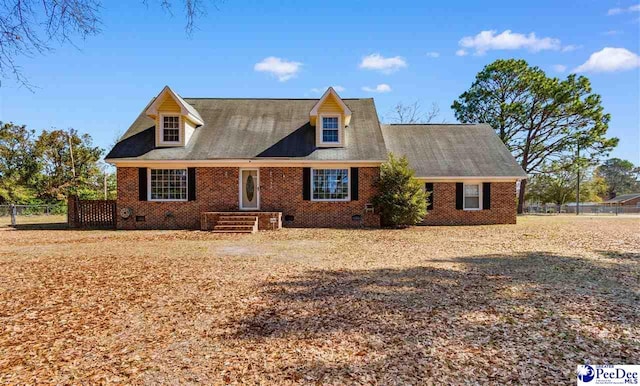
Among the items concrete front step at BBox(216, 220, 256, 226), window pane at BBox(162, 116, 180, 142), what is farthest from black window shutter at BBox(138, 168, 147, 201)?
concrete front step at BBox(216, 220, 256, 226)

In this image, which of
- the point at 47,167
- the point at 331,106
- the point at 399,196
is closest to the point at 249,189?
the point at 331,106

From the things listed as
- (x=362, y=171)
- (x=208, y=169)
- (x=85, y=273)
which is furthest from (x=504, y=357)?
(x=208, y=169)

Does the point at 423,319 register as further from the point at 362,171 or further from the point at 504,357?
the point at 362,171

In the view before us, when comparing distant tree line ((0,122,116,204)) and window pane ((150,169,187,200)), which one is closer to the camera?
window pane ((150,169,187,200))

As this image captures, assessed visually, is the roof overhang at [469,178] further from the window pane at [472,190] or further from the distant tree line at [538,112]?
the distant tree line at [538,112]

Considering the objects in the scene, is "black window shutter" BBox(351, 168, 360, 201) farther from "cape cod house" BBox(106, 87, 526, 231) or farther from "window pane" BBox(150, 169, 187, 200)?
"window pane" BBox(150, 169, 187, 200)

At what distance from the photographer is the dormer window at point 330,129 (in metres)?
16.1

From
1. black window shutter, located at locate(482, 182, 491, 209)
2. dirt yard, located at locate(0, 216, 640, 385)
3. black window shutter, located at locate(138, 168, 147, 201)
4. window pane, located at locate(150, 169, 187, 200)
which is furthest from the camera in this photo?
black window shutter, located at locate(482, 182, 491, 209)

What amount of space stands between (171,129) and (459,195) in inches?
543

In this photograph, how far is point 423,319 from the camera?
424cm

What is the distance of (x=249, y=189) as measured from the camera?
51.4ft

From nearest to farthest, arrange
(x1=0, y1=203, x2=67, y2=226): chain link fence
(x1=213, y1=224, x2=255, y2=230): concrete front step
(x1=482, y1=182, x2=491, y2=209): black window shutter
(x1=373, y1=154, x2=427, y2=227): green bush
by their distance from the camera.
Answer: (x1=213, y1=224, x2=255, y2=230): concrete front step, (x1=373, y1=154, x2=427, y2=227): green bush, (x1=482, y1=182, x2=491, y2=209): black window shutter, (x1=0, y1=203, x2=67, y2=226): chain link fence

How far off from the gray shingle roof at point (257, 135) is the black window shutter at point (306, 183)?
597 millimetres

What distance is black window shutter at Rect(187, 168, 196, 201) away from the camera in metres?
15.1
